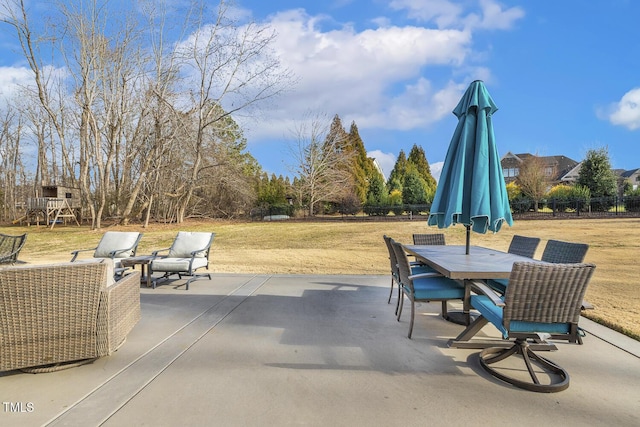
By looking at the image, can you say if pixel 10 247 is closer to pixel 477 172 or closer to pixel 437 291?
pixel 437 291

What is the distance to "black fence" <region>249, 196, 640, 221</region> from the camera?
18.5 meters

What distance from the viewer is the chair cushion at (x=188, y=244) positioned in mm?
5867

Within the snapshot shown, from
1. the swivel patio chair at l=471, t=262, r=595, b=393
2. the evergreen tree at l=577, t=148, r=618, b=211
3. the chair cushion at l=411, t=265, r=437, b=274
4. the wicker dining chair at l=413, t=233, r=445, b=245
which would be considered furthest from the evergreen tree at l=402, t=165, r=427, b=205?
the swivel patio chair at l=471, t=262, r=595, b=393

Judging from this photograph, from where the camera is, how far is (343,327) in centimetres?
349

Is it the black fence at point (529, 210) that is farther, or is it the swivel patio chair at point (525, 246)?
the black fence at point (529, 210)

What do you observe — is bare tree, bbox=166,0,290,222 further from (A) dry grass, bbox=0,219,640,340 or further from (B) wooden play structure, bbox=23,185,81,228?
(B) wooden play structure, bbox=23,185,81,228

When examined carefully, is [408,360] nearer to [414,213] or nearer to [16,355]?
[16,355]

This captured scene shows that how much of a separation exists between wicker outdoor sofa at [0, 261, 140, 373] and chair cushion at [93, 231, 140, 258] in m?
3.73

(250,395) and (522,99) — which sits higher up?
(522,99)

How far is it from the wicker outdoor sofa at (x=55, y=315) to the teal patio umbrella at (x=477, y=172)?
131 inches

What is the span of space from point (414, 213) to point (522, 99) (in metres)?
A: 15.5

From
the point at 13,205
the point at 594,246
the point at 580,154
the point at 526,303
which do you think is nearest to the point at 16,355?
the point at 526,303

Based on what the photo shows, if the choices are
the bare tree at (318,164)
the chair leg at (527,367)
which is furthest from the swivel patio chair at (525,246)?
the bare tree at (318,164)

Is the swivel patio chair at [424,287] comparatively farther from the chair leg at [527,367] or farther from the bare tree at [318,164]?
the bare tree at [318,164]
